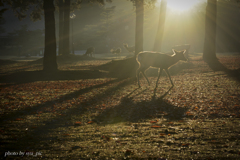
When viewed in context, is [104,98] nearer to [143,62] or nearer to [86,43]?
[143,62]

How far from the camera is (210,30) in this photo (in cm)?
2250

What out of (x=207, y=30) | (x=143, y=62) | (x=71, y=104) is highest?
(x=207, y=30)

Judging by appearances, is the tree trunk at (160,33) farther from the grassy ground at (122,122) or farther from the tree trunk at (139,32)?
the grassy ground at (122,122)

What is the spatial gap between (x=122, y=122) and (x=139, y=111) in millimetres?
1208

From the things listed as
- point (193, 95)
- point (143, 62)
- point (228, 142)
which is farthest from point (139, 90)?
point (228, 142)

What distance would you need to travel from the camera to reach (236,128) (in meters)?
4.89

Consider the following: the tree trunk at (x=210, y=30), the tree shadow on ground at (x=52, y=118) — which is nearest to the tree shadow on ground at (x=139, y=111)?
the tree shadow on ground at (x=52, y=118)

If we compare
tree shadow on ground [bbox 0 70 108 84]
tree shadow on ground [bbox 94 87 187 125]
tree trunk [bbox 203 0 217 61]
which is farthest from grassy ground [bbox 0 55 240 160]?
tree trunk [bbox 203 0 217 61]

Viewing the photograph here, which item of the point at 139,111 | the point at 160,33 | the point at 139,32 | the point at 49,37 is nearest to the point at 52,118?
the point at 139,111

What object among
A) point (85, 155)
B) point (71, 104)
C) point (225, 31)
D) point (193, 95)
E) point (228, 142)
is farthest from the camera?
point (225, 31)

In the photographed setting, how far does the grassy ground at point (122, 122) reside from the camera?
153 inches

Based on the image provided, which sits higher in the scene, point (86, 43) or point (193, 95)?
point (86, 43)

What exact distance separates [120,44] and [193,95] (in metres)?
52.7

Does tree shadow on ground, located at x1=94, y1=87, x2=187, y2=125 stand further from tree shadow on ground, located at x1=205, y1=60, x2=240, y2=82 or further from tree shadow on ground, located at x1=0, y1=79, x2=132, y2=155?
tree shadow on ground, located at x1=205, y1=60, x2=240, y2=82
